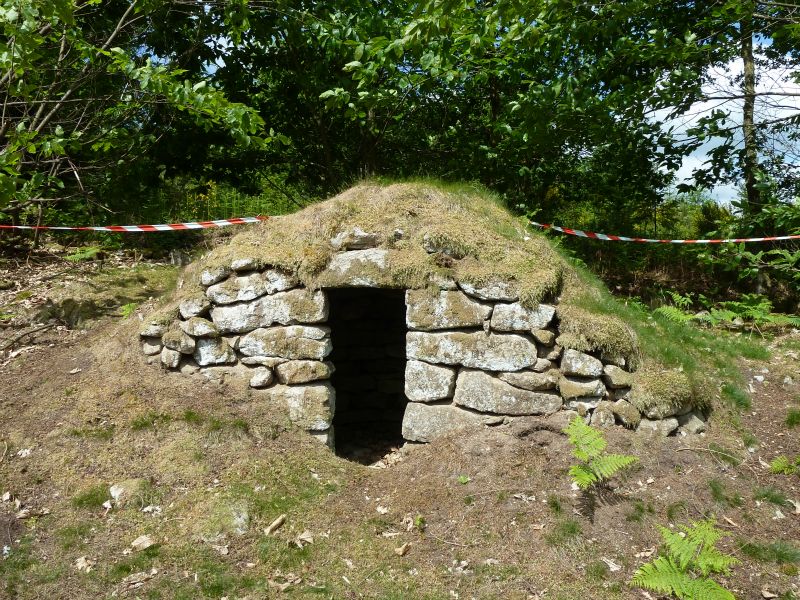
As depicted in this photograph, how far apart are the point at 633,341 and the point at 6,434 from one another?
5167 millimetres

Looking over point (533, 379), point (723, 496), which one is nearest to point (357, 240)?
point (533, 379)

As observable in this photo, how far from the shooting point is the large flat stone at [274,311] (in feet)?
16.8

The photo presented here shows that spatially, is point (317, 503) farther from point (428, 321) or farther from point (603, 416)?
point (603, 416)

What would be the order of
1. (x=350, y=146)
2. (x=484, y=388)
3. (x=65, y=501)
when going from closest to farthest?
(x=65, y=501)
(x=484, y=388)
(x=350, y=146)

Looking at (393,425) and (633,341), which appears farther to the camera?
(393,425)

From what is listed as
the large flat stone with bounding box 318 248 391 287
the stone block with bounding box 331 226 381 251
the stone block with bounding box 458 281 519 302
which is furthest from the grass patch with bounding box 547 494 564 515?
the stone block with bounding box 331 226 381 251

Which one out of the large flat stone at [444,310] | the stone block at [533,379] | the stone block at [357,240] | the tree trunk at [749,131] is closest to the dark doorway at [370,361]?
the stone block at [357,240]

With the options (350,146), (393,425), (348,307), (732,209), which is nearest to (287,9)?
(350,146)

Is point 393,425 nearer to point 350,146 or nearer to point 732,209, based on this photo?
point 350,146

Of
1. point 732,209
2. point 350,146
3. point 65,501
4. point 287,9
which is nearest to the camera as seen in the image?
point 65,501

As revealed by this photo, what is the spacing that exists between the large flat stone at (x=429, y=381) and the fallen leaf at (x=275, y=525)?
146 cm

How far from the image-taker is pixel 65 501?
13.6 ft

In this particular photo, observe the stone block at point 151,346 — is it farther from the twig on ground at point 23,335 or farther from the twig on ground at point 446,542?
the twig on ground at point 446,542

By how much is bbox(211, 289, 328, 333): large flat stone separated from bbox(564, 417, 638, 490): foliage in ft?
7.56
